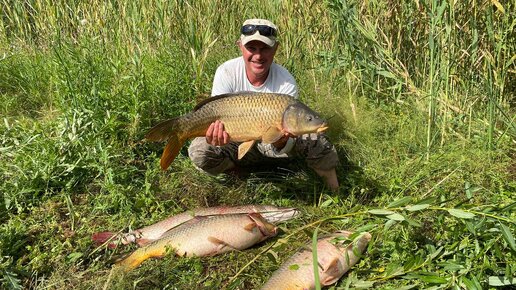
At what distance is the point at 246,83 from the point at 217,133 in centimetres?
62

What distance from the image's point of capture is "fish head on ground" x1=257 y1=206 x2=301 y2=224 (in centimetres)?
272

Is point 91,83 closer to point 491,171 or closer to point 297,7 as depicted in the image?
point 297,7

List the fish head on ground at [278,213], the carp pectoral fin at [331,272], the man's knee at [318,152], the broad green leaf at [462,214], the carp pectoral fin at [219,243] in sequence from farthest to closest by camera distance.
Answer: the man's knee at [318,152], the fish head on ground at [278,213], the carp pectoral fin at [219,243], the carp pectoral fin at [331,272], the broad green leaf at [462,214]

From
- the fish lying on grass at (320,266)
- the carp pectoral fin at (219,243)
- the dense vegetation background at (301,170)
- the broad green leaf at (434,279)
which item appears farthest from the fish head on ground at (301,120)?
the broad green leaf at (434,279)

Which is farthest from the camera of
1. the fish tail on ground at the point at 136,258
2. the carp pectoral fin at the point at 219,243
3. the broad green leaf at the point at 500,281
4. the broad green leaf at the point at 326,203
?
the broad green leaf at the point at 326,203

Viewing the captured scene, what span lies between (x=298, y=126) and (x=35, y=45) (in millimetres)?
3595

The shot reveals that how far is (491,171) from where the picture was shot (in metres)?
2.96

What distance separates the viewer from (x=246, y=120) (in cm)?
258

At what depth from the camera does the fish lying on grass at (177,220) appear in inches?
99.0

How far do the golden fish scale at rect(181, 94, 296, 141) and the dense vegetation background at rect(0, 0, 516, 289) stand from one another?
1.85 feet

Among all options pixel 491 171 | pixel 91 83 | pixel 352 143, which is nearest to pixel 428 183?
Result: pixel 491 171

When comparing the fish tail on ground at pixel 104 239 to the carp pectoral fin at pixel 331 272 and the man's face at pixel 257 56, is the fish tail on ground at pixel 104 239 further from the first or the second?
the man's face at pixel 257 56

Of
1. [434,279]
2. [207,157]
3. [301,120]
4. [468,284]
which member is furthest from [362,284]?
[207,157]

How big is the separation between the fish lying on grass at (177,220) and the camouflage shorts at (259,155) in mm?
386
